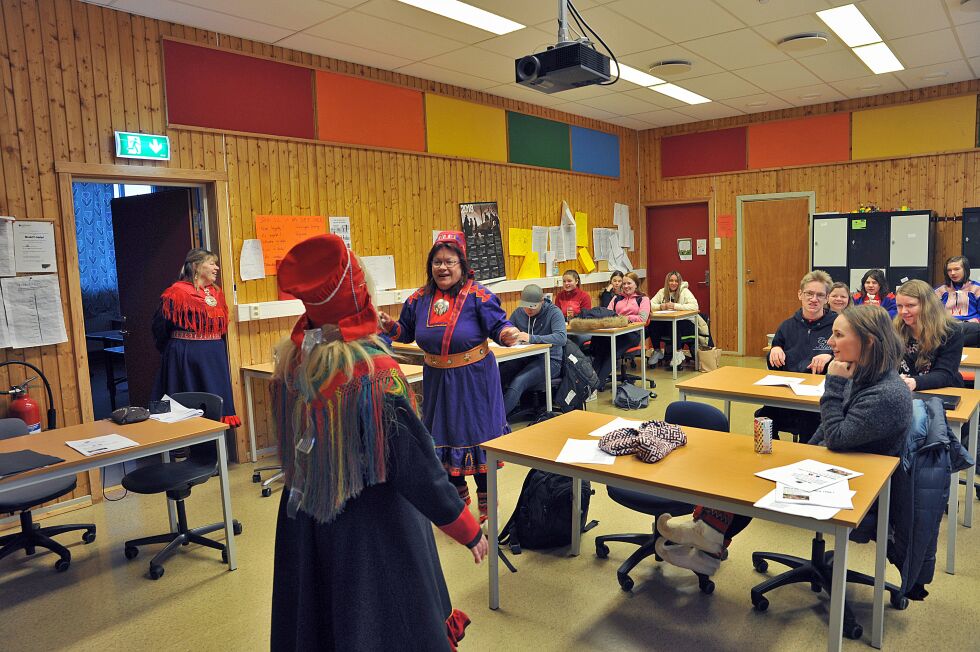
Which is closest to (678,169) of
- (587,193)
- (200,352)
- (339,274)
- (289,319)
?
(587,193)

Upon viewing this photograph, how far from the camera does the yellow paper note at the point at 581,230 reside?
861cm

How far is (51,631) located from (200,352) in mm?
2018

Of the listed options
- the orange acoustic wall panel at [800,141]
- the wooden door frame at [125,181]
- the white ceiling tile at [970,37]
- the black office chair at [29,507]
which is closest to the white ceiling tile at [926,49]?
the white ceiling tile at [970,37]

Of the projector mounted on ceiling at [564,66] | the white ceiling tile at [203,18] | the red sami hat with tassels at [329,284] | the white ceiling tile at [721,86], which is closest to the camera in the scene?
the red sami hat with tassels at [329,284]

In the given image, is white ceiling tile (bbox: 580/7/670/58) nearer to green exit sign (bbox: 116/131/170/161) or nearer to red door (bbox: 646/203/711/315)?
green exit sign (bbox: 116/131/170/161)

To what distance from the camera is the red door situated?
9.62 metres

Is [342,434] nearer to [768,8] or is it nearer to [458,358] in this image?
[458,358]

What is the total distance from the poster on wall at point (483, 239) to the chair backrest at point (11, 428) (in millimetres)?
4291

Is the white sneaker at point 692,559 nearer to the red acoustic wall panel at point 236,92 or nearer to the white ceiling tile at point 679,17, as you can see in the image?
the white ceiling tile at point 679,17

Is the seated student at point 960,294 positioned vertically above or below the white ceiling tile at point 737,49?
below

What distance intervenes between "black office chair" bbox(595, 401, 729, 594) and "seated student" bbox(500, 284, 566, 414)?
7.63ft

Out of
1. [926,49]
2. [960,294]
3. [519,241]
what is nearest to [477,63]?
[519,241]

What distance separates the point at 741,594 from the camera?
9.66 feet

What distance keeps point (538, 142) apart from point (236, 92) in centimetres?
386
